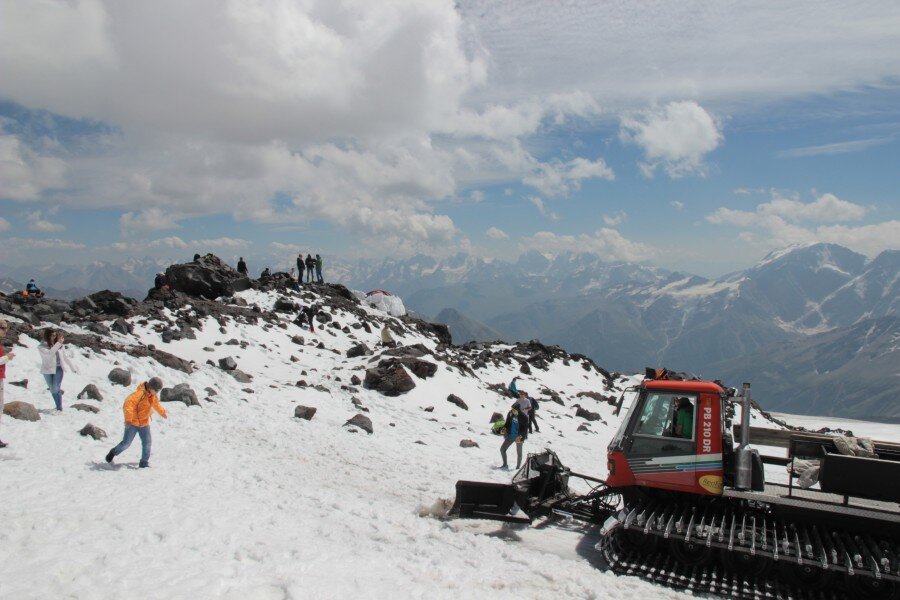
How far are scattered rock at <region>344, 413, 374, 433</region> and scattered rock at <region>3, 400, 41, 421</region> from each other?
9.53 metres

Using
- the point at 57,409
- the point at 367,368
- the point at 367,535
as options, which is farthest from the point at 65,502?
the point at 367,368

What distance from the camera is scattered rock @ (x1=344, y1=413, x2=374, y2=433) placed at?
68.1 ft

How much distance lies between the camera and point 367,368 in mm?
29953

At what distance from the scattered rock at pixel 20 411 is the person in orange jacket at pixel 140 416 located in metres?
3.46

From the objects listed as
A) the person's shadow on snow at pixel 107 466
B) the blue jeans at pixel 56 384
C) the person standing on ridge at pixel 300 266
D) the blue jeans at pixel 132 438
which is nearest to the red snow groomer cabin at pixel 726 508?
the blue jeans at pixel 132 438

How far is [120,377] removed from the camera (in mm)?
19766

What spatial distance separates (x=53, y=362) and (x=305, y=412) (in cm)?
831

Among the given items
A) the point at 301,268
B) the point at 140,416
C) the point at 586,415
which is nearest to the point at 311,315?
the point at 301,268

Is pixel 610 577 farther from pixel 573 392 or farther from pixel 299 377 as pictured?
pixel 573 392

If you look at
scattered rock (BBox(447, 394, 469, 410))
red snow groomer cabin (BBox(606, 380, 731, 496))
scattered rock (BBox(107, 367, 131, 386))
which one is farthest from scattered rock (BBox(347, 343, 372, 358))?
red snow groomer cabin (BBox(606, 380, 731, 496))

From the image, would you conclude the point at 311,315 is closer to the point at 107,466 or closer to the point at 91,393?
the point at 91,393

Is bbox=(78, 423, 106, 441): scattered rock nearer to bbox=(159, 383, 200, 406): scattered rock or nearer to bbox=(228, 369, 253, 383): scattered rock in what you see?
bbox=(159, 383, 200, 406): scattered rock

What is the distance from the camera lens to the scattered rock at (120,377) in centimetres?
1970

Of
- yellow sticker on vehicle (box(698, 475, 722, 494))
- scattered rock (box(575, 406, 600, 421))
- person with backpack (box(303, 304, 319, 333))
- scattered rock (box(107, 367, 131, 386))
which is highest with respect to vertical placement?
person with backpack (box(303, 304, 319, 333))
